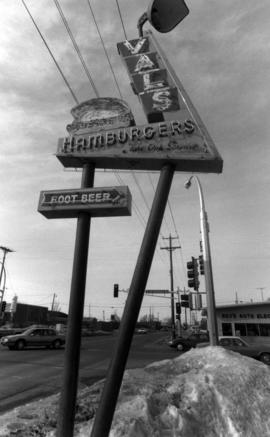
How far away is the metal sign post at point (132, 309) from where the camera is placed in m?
4.16

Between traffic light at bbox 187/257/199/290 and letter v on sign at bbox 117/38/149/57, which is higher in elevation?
letter v on sign at bbox 117/38/149/57

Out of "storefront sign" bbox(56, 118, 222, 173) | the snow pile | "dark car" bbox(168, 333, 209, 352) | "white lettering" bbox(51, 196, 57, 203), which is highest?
"storefront sign" bbox(56, 118, 222, 173)

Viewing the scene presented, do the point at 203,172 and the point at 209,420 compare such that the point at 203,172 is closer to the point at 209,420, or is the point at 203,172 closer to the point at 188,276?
the point at 209,420

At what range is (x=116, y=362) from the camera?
4.49 metres

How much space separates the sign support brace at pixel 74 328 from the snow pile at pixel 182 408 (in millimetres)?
352

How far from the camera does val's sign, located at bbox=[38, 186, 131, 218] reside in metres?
5.69

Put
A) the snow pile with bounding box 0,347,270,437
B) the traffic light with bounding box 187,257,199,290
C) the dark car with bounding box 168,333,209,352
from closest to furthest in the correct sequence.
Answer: the snow pile with bounding box 0,347,270,437
the traffic light with bounding box 187,257,199,290
the dark car with bounding box 168,333,209,352

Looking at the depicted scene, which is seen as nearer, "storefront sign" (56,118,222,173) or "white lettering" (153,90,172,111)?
"storefront sign" (56,118,222,173)

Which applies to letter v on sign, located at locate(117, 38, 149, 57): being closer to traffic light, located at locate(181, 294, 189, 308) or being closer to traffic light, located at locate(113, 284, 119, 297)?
traffic light, located at locate(181, 294, 189, 308)

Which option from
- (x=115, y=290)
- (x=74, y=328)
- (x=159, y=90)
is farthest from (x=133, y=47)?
(x=115, y=290)

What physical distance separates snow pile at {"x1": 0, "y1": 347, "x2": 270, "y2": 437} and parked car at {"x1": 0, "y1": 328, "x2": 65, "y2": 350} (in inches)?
686

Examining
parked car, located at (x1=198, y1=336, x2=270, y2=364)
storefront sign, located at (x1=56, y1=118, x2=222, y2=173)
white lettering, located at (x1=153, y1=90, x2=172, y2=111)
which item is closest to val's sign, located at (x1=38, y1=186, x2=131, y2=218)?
storefront sign, located at (x1=56, y1=118, x2=222, y2=173)

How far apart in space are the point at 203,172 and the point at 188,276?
11.2 metres

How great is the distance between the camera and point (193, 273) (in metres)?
16.5
